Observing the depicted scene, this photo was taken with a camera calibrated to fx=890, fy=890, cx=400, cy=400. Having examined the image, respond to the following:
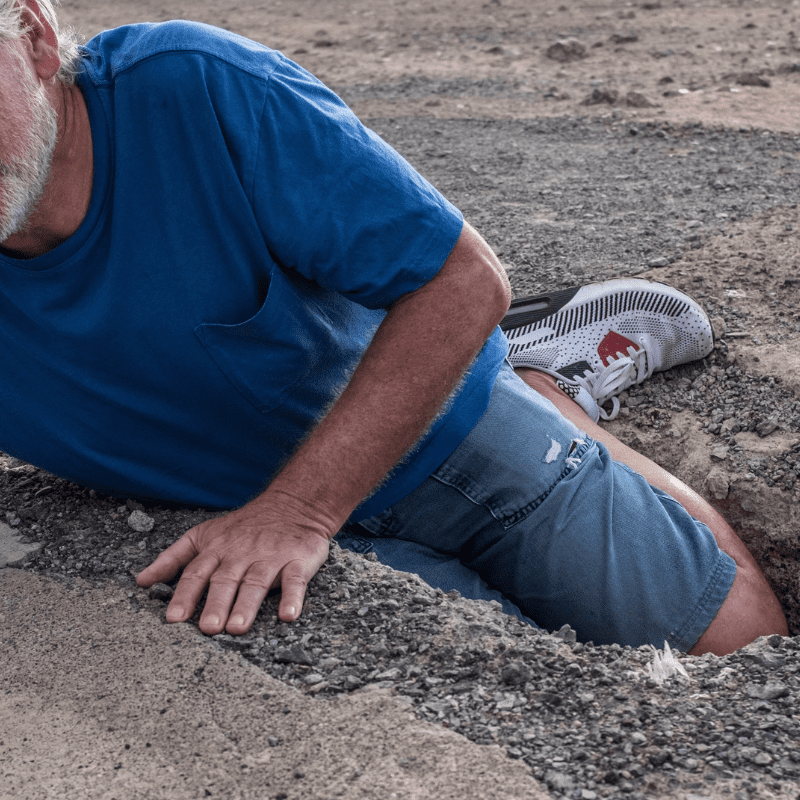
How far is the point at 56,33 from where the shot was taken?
165 centimetres

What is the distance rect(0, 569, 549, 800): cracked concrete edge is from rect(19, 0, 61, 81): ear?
101 cm

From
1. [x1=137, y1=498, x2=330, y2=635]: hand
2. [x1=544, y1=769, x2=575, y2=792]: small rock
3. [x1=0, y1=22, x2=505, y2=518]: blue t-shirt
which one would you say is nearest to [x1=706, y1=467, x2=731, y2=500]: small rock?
[x1=0, y1=22, x2=505, y2=518]: blue t-shirt

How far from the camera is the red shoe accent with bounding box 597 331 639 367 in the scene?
9.09 feet

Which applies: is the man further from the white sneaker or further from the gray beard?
the white sneaker

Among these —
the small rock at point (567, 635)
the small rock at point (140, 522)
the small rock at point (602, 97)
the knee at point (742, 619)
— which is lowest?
the knee at point (742, 619)

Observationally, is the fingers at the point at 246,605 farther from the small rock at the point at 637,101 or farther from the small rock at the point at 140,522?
the small rock at the point at 637,101

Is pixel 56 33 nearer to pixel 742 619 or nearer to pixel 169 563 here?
pixel 169 563

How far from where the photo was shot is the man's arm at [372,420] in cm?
171

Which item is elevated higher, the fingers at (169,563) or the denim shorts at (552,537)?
the fingers at (169,563)

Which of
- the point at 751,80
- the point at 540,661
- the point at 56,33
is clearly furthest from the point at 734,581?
the point at 751,80

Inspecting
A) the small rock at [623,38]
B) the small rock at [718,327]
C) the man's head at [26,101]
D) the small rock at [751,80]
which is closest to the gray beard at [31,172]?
the man's head at [26,101]

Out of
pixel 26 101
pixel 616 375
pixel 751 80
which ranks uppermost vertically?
pixel 26 101

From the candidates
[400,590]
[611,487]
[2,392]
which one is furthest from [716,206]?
[2,392]

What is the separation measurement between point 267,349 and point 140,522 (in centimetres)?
48
